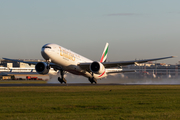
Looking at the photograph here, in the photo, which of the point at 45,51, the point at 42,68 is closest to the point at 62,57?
the point at 45,51

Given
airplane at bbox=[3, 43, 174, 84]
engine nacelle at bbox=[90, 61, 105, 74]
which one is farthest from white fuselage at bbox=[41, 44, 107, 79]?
engine nacelle at bbox=[90, 61, 105, 74]

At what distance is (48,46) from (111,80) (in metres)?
22.3

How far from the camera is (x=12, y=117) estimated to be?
13.2 metres

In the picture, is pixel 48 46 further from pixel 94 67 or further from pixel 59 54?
pixel 94 67

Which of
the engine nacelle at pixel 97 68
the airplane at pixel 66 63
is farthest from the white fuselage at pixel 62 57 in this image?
the engine nacelle at pixel 97 68

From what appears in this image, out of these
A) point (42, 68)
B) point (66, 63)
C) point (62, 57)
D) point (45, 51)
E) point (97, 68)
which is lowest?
point (97, 68)

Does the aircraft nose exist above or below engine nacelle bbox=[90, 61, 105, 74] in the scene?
above

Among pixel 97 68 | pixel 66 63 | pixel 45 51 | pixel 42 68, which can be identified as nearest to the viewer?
pixel 45 51

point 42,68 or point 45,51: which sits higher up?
point 45,51

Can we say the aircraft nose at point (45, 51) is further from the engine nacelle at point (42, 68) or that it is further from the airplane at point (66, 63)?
the engine nacelle at point (42, 68)

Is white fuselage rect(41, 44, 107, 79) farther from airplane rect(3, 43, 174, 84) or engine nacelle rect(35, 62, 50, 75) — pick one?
engine nacelle rect(35, 62, 50, 75)

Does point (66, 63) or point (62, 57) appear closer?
point (62, 57)

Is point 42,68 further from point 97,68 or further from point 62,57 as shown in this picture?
point 97,68

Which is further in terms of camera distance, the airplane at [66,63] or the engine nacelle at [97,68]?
the engine nacelle at [97,68]
